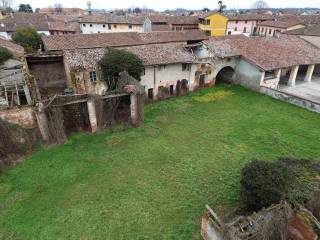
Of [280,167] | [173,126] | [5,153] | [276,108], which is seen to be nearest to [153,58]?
[173,126]

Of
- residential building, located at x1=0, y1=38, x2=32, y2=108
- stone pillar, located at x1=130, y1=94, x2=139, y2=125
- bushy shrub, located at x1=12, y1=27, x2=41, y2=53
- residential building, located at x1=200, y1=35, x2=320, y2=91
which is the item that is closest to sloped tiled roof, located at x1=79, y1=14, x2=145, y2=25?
bushy shrub, located at x1=12, y1=27, x2=41, y2=53

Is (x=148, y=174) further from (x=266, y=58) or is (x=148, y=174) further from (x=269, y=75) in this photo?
(x=266, y=58)

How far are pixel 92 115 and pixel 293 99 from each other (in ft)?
63.3

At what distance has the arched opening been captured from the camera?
2964 centimetres

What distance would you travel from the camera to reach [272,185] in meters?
10.0

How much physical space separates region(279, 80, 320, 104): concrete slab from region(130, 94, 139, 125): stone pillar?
17478 mm

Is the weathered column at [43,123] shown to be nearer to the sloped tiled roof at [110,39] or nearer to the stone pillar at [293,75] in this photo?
the sloped tiled roof at [110,39]

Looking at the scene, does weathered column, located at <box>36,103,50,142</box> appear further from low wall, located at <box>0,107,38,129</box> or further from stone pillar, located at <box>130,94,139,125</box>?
stone pillar, located at <box>130,94,139,125</box>

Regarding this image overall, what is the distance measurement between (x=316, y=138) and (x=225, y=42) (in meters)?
16.2

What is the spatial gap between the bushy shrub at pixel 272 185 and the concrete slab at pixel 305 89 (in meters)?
17.7

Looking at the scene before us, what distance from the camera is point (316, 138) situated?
17.8 m

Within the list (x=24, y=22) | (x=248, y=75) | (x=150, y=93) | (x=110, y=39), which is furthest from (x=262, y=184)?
(x=24, y=22)

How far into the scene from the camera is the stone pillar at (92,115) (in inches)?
681

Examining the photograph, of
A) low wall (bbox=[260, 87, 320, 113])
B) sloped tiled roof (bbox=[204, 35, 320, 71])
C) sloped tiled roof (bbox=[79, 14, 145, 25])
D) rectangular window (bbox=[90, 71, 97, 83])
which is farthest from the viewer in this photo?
sloped tiled roof (bbox=[79, 14, 145, 25])
